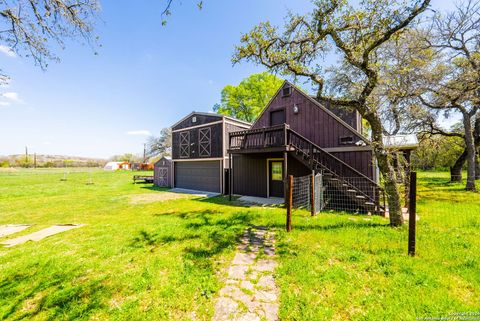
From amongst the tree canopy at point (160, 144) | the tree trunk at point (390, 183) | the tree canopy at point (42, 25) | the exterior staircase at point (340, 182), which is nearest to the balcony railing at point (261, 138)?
the exterior staircase at point (340, 182)

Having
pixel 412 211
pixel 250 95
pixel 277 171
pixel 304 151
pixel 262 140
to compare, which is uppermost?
pixel 250 95

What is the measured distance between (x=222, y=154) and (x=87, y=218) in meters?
7.37

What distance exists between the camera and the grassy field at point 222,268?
2420 millimetres

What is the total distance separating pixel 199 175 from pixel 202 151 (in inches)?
71.7

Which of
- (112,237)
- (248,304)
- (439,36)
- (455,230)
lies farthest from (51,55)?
(439,36)

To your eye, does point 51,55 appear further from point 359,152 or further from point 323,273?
point 359,152

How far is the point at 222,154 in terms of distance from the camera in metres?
12.4

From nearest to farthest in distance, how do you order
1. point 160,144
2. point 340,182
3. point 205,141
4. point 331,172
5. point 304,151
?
point 340,182 → point 331,172 → point 304,151 → point 205,141 → point 160,144

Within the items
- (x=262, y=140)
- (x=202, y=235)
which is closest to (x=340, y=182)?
(x=262, y=140)

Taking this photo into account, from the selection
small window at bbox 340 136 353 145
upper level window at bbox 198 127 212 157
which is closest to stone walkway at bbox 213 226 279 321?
small window at bbox 340 136 353 145

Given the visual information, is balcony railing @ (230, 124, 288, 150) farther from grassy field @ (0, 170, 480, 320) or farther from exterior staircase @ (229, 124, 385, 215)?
grassy field @ (0, 170, 480, 320)

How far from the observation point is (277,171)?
400 inches

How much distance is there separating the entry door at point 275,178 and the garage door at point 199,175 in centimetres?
380

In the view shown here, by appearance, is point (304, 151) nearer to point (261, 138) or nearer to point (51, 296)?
point (261, 138)
